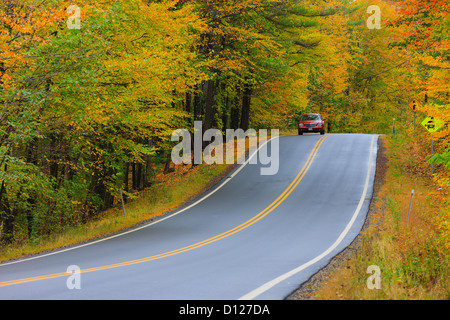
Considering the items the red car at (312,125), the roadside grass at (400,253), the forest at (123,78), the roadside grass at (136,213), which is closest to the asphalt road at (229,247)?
the roadside grass at (400,253)

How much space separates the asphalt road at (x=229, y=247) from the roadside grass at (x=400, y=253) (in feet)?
2.50

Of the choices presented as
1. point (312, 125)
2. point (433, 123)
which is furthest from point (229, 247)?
point (312, 125)

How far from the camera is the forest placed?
1391 centimetres

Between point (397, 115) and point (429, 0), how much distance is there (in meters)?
43.3

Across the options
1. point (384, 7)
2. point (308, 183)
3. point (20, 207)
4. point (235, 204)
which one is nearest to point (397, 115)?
point (384, 7)

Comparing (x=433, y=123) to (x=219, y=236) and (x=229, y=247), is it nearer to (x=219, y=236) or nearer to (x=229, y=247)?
(x=229, y=247)

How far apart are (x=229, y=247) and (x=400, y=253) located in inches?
185

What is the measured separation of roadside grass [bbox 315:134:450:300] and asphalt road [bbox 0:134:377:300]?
763 mm

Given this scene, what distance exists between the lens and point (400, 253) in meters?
12.6

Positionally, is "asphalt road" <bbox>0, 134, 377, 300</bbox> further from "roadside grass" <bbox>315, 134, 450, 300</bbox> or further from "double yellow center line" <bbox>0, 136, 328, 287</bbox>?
"roadside grass" <bbox>315, 134, 450, 300</bbox>

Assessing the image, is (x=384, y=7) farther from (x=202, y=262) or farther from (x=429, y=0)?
(x=202, y=262)

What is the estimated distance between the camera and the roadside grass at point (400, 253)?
9047mm

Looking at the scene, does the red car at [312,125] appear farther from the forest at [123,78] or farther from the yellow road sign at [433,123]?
the yellow road sign at [433,123]

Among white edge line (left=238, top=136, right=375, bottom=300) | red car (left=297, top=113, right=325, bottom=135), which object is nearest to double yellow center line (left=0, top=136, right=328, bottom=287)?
white edge line (left=238, top=136, right=375, bottom=300)
